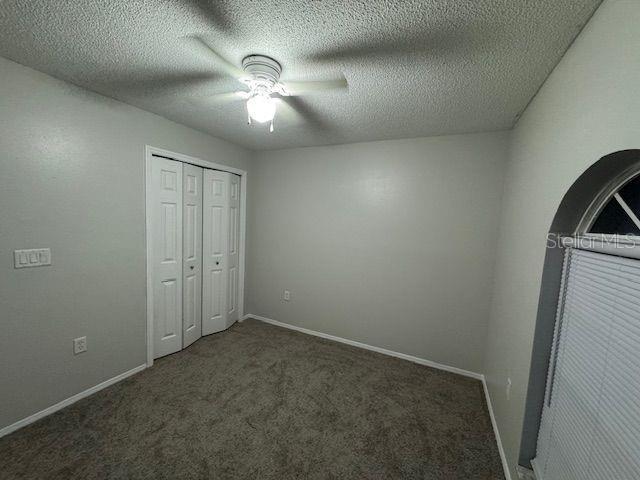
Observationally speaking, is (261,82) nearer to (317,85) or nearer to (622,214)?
(317,85)

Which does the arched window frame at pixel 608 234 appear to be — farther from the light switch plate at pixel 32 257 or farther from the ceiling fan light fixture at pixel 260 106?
Result: the light switch plate at pixel 32 257

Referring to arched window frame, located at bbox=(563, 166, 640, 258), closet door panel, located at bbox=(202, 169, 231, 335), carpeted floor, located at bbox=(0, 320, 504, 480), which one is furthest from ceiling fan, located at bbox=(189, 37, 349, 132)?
carpeted floor, located at bbox=(0, 320, 504, 480)

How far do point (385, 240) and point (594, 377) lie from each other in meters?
1.95

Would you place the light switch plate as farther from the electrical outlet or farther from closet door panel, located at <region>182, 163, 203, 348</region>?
closet door panel, located at <region>182, 163, 203, 348</region>

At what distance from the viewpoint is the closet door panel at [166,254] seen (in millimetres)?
2434

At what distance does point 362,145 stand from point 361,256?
1270mm

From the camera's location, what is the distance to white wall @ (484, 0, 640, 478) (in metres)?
0.80

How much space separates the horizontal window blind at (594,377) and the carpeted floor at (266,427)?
2.28 ft

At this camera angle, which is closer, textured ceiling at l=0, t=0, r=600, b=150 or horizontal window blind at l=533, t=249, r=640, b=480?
horizontal window blind at l=533, t=249, r=640, b=480

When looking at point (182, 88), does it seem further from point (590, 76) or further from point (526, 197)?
point (526, 197)

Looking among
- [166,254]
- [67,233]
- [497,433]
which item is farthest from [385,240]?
[67,233]

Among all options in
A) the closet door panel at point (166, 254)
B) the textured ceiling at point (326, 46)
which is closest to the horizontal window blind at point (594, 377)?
the textured ceiling at point (326, 46)

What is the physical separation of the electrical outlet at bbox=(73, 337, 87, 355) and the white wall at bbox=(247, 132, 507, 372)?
190 centimetres

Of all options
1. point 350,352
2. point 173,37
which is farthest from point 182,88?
point 350,352
